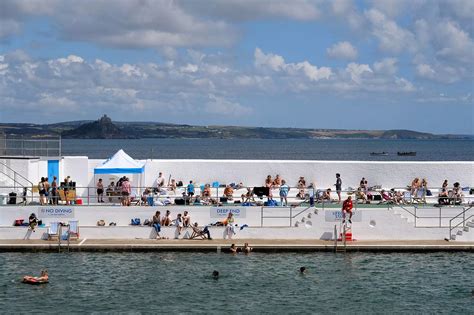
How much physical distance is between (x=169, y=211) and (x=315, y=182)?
9.62m

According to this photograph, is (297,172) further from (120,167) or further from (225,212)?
(120,167)

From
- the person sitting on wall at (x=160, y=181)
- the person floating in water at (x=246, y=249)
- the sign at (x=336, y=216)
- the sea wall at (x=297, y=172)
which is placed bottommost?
the person floating in water at (x=246, y=249)

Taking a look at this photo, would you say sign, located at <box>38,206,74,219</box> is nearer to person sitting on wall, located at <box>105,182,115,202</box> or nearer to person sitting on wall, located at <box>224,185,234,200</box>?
person sitting on wall, located at <box>105,182,115,202</box>

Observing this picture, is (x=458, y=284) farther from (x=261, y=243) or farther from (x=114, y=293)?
(x=114, y=293)

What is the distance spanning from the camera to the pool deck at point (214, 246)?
33.1 m

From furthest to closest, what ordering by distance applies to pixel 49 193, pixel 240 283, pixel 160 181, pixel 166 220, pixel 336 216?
1. pixel 160 181
2. pixel 49 193
3. pixel 336 216
4. pixel 166 220
5. pixel 240 283

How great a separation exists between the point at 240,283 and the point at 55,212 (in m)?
10.8

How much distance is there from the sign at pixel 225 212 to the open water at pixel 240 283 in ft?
9.55

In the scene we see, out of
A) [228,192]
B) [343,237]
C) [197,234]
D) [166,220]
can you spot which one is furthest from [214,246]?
[343,237]

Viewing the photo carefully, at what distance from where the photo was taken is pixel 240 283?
28.7 meters

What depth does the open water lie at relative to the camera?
2602cm

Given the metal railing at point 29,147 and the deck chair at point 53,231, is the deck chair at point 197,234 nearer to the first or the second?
the deck chair at point 53,231

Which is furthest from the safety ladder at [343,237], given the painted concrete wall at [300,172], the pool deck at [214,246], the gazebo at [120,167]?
the gazebo at [120,167]

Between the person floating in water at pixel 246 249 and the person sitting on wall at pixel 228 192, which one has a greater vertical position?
the person sitting on wall at pixel 228 192
